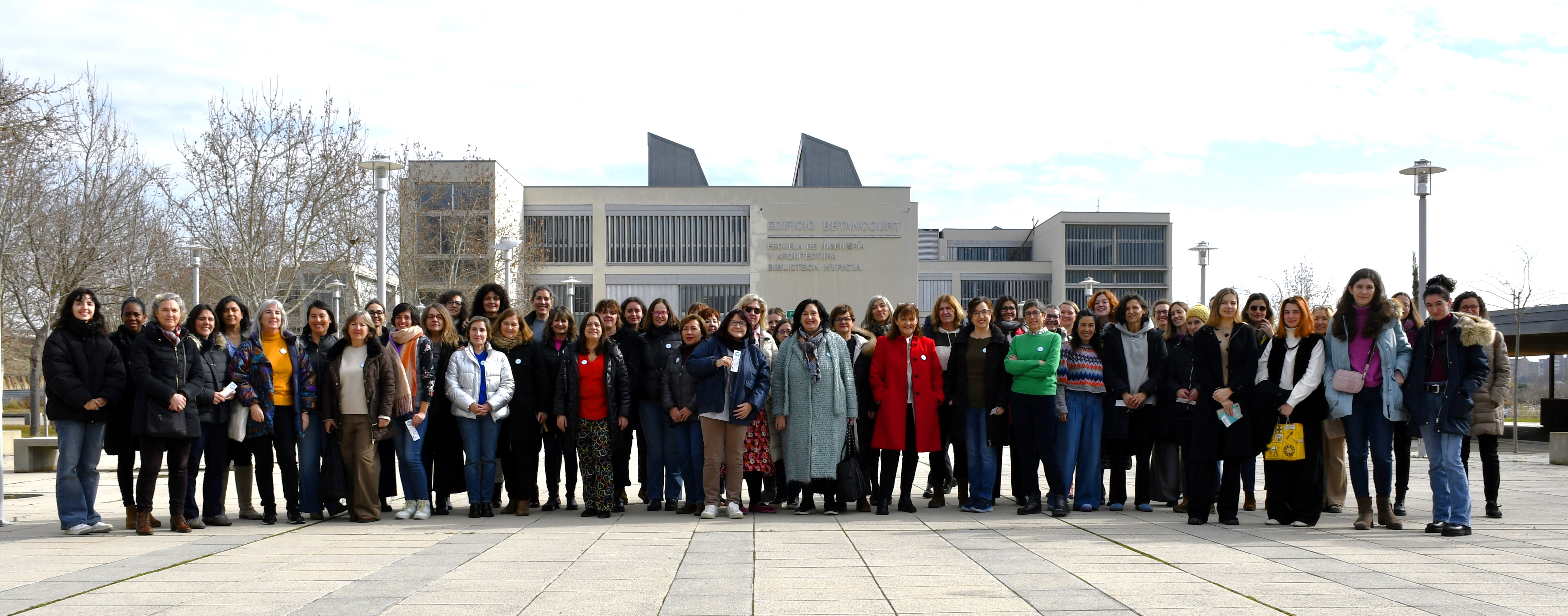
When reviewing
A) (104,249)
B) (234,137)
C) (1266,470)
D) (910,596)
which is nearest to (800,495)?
(1266,470)

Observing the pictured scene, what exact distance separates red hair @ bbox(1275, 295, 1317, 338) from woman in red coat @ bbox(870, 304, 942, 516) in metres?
2.65

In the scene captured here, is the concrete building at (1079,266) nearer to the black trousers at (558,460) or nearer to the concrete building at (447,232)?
the concrete building at (447,232)

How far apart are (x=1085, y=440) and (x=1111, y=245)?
3151 inches

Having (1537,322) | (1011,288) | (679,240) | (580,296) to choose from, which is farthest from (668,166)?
(1537,322)

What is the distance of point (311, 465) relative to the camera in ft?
29.0

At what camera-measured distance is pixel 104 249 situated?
79.2 feet

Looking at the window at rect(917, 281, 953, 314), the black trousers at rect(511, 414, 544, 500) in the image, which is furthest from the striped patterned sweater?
Answer: the window at rect(917, 281, 953, 314)

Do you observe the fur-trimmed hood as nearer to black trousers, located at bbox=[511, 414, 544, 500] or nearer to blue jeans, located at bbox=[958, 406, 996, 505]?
blue jeans, located at bbox=[958, 406, 996, 505]

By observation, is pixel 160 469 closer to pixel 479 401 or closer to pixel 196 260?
pixel 479 401

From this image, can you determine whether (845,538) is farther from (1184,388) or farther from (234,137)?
(234,137)

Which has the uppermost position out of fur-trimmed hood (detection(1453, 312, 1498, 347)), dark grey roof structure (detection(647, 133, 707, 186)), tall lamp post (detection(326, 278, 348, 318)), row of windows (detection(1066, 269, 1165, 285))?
dark grey roof structure (detection(647, 133, 707, 186))

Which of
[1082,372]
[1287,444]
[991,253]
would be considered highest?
[991,253]

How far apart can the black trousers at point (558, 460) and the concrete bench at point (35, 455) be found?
9805 millimetres

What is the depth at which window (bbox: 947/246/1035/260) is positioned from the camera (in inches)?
3647
